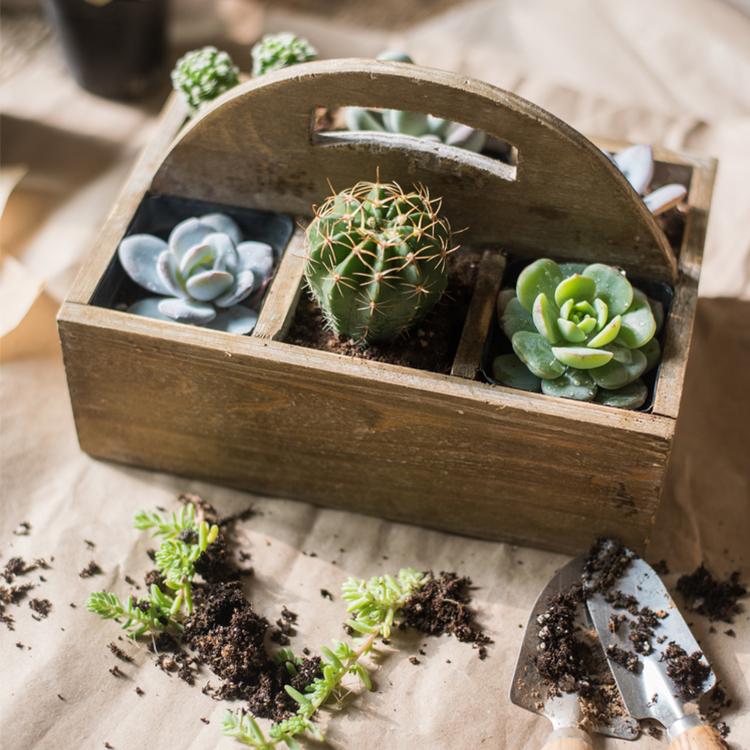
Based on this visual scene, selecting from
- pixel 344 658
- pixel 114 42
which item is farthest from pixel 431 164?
pixel 114 42

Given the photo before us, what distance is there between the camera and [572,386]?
127cm

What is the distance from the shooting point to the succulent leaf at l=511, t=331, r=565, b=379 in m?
1.27

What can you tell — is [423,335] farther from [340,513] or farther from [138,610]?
[138,610]

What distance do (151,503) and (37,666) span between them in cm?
27

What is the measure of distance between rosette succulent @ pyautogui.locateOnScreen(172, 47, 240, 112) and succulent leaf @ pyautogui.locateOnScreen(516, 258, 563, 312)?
0.51 meters

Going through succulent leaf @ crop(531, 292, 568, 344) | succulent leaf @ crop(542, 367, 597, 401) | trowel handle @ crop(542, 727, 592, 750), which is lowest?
trowel handle @ crop(542, 727, 592, 750)

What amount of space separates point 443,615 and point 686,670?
298 millimetres

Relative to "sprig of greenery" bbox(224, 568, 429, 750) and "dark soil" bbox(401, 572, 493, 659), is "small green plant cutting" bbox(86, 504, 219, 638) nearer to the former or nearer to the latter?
"sprig of greenery" bbox(224, 568, 429, 750)

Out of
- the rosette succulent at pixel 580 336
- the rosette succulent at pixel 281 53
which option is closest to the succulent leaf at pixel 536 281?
the rosette succulent at pixel 580 336

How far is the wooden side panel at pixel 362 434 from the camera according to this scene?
1265 mm

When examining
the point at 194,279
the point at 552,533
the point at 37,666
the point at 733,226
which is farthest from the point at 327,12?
the point at 37,666

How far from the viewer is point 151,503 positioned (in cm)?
148

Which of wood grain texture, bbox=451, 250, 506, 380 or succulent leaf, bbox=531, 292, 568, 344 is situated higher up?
succulent leaf, bbox=531, 292, 568, 344

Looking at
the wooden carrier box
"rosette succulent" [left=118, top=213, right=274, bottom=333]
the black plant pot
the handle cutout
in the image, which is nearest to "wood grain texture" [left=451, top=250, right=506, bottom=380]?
the wooden carrier box
